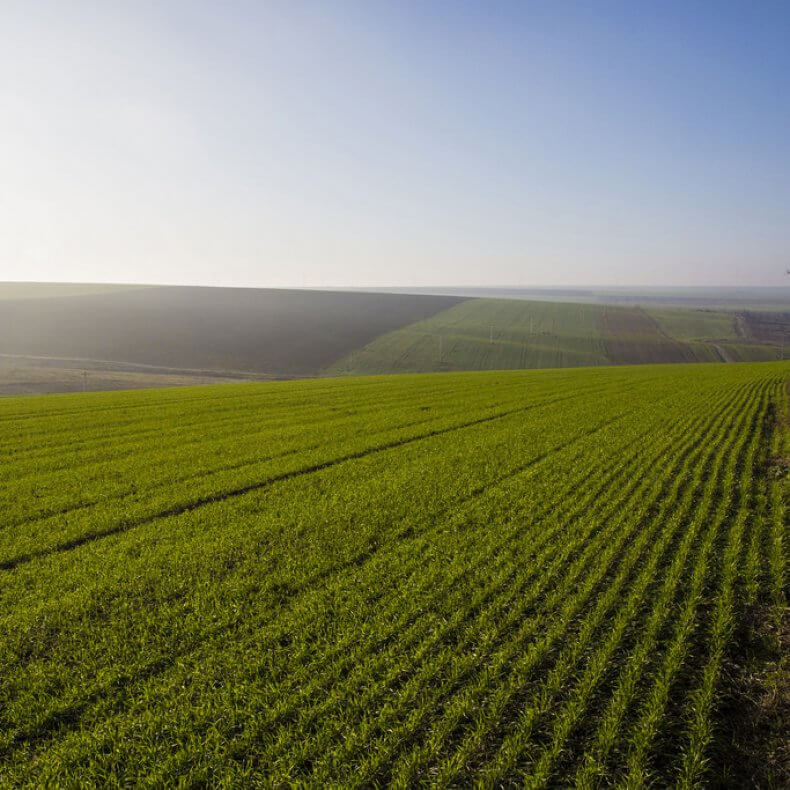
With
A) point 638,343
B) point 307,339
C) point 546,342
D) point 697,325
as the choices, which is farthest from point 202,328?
point 697,325

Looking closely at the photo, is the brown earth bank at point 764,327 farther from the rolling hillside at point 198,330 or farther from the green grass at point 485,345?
the rolling hillside at point 198,330

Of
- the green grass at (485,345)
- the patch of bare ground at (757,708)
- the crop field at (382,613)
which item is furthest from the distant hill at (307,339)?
the patch of bare ground at (757,708)

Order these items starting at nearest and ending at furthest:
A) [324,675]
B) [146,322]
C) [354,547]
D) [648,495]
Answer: [324,675]
[354,547]
[648,495]
[146,322]

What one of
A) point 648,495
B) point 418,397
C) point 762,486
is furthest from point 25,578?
point 418,397

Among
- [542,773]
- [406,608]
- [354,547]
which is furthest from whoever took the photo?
[354,547]

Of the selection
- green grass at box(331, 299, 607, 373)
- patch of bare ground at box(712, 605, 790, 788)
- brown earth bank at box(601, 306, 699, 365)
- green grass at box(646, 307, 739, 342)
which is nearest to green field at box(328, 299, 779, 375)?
brown earth bank at box(601, 306, 699, 365)

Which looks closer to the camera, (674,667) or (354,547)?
(674,667)

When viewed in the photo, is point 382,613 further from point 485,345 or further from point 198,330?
point 198,330

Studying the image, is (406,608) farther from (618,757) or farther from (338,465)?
(338,465)

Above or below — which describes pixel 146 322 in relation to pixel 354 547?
above
